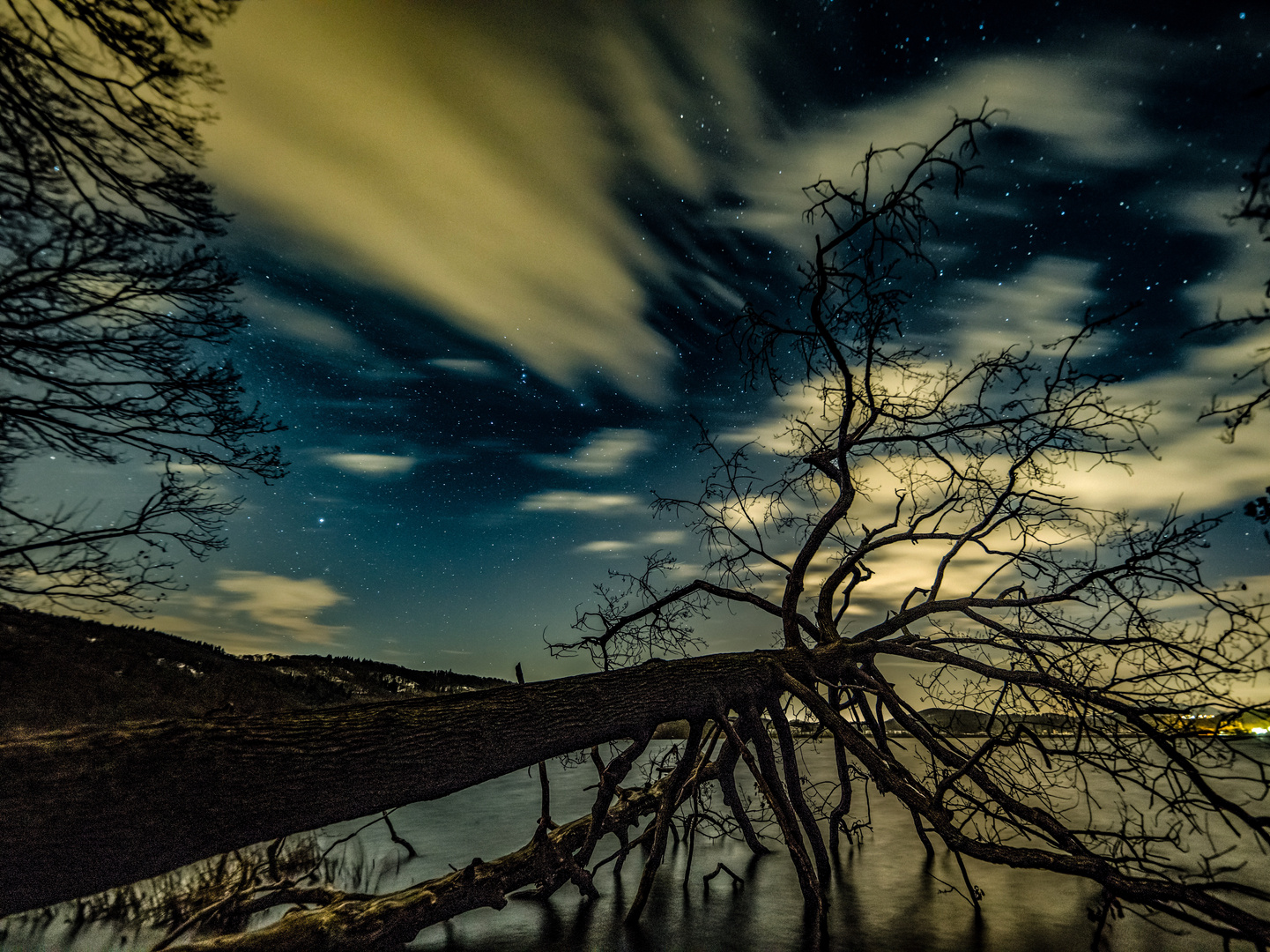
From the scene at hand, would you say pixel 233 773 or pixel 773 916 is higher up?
pixel 233 773

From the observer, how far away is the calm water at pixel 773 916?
528cm

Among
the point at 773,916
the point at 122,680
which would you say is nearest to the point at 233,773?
the point at 773,916

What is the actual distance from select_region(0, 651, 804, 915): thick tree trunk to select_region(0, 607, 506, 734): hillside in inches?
12.4

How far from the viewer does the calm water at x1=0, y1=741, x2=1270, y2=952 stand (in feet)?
17.3

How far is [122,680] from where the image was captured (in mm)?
17078

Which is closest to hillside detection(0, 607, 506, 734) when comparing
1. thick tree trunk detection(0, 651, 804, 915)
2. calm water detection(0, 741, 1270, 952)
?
thick tree trunk detection(0, 651, 804, 915)

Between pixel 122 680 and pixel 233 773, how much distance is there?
725 inches

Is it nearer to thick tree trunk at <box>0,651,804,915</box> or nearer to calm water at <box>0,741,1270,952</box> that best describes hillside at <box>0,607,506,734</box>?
thick tree trunk at <box>0,651,804,915</box>

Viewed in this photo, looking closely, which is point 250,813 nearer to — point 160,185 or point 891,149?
point 160,185

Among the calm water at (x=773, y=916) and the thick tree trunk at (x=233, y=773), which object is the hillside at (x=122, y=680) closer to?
the thick tree trunk at (x=233, y=773)

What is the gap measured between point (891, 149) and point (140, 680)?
2358cm

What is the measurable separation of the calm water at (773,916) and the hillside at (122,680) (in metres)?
2.28

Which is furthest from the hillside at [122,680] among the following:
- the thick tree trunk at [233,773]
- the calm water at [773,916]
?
the calm water at [773,916]

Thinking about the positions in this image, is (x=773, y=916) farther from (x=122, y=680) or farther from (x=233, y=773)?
(x=122, y=680)
